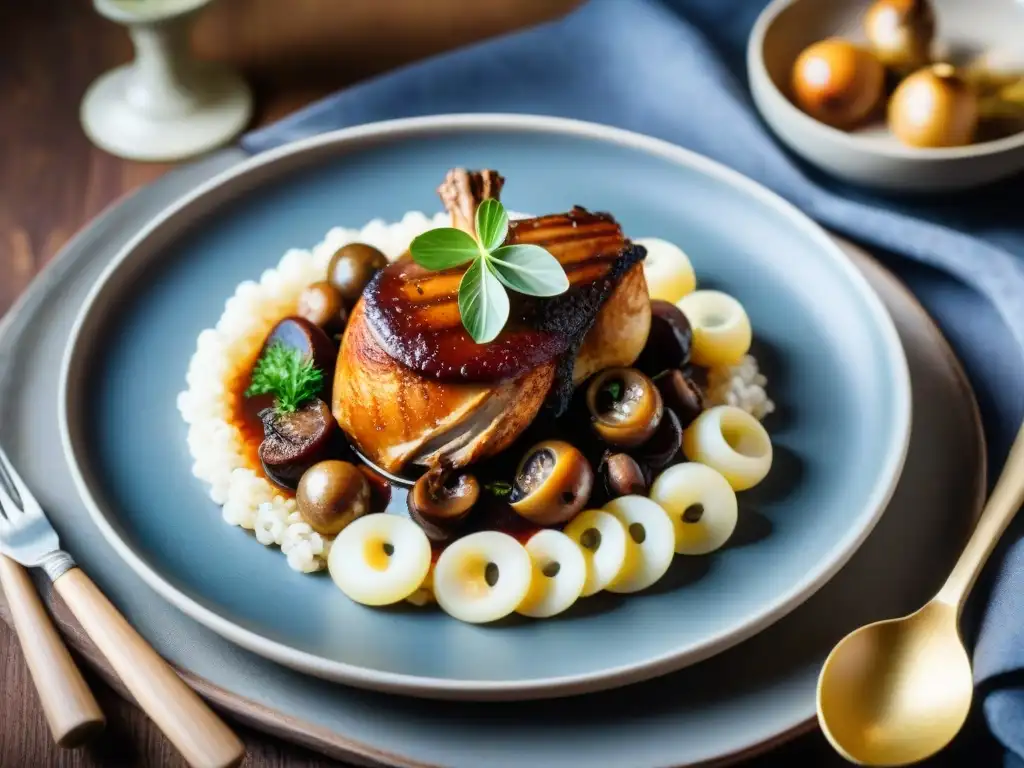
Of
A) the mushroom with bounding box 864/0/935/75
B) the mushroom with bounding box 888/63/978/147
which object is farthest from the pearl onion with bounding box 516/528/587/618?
the mushroom with bounding box 864/0/935/75

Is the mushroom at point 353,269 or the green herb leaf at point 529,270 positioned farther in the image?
the mushroom at point 353,269

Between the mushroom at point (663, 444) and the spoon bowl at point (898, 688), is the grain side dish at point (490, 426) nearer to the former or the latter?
the mushroom at point (663, 444)

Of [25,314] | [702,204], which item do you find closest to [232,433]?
[25,314]

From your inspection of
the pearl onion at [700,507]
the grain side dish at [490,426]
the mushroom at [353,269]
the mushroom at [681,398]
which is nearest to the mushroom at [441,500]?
the grain side dish at [490,426]

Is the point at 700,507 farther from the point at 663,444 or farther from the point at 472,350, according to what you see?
A: the point at 472,350

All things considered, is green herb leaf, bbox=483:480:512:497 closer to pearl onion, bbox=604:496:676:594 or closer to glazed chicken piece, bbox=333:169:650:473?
Result: glazed chicken piece, bbox=333:169:650:473
